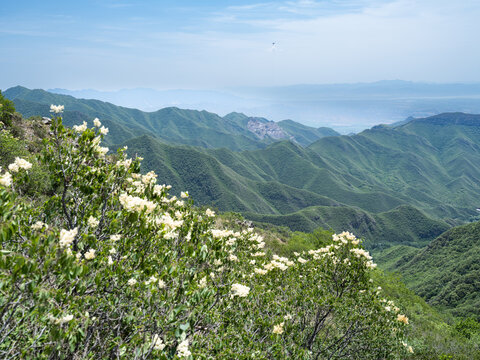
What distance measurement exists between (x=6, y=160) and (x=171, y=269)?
26.5 meters

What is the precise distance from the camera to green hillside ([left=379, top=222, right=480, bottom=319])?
75562 mm

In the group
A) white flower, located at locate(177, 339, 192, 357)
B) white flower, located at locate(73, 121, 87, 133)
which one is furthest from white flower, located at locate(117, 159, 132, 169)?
white flower, located at locate(177, 339, 192, 357)

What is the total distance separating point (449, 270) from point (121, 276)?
122254 mm

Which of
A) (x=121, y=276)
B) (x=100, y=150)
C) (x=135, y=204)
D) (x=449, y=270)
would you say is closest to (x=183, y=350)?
(x=121, y=276)

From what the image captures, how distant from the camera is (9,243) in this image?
191 inches

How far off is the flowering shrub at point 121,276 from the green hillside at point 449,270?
252ft

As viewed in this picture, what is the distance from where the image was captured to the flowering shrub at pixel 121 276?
347 centimetres

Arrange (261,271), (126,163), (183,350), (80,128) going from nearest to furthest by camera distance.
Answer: (183,350)
(80,128)
(126,163)
(261,271)

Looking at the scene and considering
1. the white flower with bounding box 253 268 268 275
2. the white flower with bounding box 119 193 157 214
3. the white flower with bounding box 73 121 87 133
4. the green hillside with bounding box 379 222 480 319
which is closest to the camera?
the white flower with bounding box 119 193 157 214

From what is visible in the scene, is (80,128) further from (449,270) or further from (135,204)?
(449,270)

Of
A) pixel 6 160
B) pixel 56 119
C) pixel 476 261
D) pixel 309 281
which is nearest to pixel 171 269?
pixel 56 119

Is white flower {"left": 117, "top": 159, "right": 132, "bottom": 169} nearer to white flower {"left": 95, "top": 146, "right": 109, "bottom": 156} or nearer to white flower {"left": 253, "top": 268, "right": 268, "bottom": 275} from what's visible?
white flower {"left": 95, "top": 146, "right": 109, "bottom": 156}

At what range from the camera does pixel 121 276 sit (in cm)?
451

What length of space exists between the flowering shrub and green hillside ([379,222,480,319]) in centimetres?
7676
